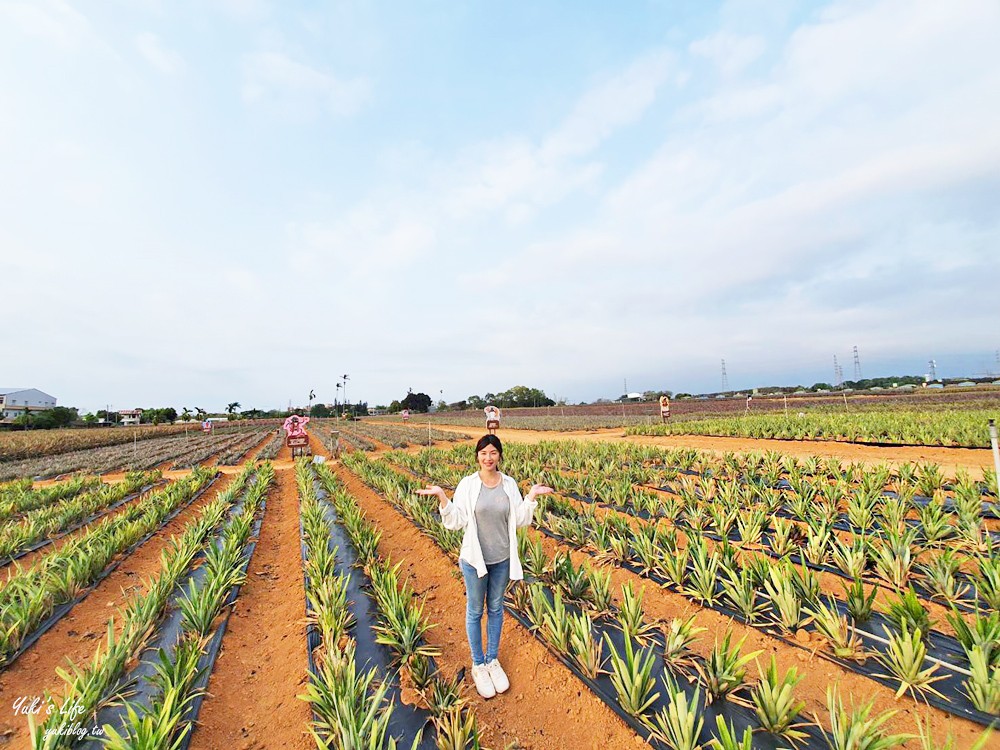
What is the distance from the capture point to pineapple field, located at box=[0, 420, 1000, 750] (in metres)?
2.42

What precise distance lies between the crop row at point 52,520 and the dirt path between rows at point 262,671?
152 inches

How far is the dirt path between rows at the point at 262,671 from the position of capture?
8.93 feet

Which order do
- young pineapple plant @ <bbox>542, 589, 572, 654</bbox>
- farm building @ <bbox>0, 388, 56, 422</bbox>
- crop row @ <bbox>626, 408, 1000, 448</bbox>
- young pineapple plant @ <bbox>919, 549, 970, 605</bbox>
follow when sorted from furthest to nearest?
farm building @ <bbox>0, 388, 56, 422</bbox>, crop row @ <bbox>626, 408, 1000, 448</bbox>, young pineapple plant @ <bbox>919, 549, 970, 605</bbox>, young pineapple plant @ <bbox>542, 589, 572, 654</bbox>

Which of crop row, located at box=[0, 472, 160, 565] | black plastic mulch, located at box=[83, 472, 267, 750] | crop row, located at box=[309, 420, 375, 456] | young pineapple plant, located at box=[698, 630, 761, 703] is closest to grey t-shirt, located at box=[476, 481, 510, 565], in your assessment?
young pineapple plant, located at box=[698, 630, 761, 703]

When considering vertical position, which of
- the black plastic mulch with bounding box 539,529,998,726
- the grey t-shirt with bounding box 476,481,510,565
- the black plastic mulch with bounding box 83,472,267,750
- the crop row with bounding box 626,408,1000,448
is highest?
the grey t-shirt with bounding box 476,481,510,565

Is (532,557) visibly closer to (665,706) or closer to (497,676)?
(497,676)

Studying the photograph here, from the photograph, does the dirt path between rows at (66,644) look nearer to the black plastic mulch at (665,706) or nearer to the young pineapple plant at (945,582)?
the black plastic mulch at (665,706)

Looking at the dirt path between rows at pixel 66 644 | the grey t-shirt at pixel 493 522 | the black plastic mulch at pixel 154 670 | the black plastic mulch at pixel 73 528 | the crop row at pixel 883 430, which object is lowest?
the dirt path between rows at pixel 66 644

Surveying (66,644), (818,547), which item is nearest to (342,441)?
(66,644)

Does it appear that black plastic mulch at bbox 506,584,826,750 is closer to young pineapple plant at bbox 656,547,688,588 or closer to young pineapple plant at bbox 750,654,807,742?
young pineapple plant at bbox 750,654,807,742

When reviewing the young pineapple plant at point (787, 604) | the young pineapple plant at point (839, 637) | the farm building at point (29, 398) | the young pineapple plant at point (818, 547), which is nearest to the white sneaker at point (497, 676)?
the young pineapple plant at point (787, 604)

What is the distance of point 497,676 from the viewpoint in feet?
9.65

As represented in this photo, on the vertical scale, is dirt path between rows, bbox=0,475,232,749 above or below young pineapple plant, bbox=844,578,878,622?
below

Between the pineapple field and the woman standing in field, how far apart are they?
224mm
